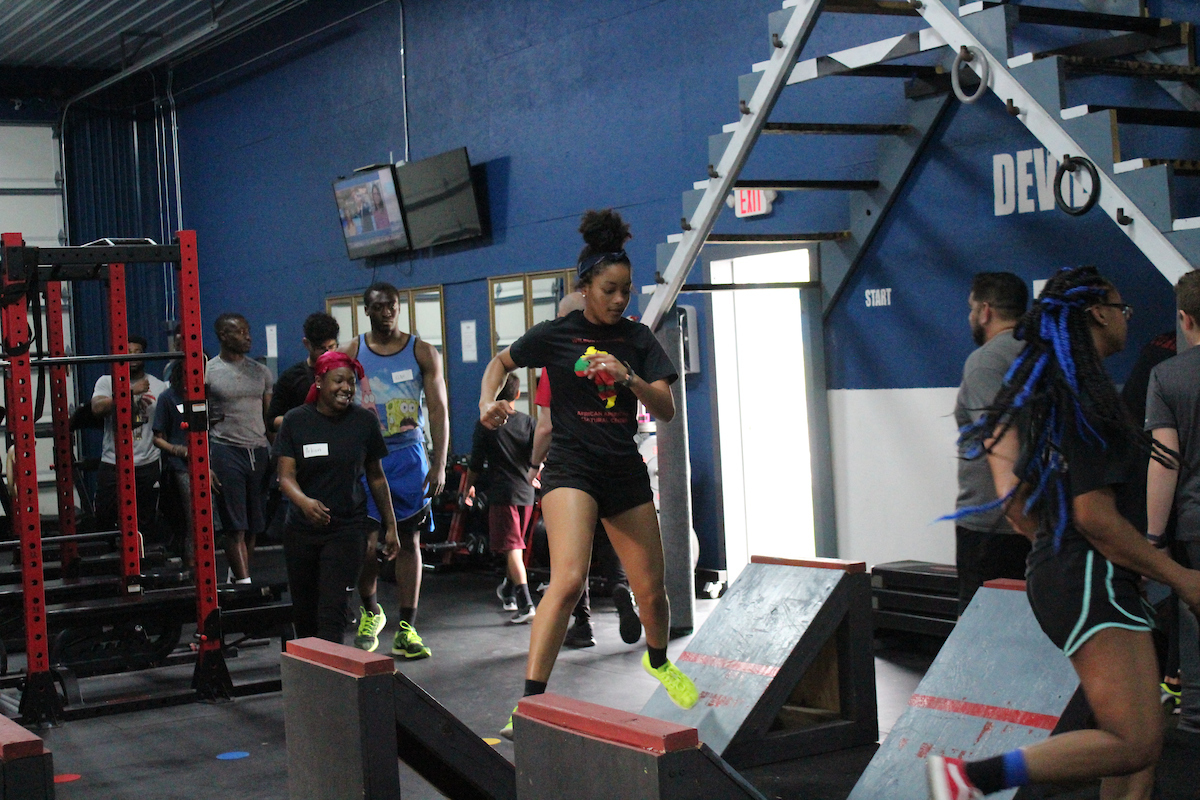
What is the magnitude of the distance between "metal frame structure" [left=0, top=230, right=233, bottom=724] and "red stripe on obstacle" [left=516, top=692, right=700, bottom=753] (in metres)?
3.13

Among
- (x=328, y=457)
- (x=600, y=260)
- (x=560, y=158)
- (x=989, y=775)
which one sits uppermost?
(x=560, y=158)

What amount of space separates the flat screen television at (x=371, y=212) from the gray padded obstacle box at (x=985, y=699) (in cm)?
796

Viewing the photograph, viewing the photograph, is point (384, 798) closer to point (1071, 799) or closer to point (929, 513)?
point (1071, 799)

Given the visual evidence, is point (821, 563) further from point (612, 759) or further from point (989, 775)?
point (612, 759)

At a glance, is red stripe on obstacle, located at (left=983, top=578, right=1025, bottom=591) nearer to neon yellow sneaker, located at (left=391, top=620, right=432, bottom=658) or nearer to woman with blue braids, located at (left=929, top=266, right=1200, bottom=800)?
woman with blue braids, located at (left=929, top=266, right=1200, bottom=800)

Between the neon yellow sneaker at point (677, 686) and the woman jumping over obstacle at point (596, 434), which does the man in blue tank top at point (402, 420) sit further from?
the neon yellow sneaker at point (677, 686)

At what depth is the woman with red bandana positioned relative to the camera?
5.39m

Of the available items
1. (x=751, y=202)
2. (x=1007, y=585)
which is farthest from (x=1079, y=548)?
(x=751, y=202)

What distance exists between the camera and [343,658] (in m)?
3.26

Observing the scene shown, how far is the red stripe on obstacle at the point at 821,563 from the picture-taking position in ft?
15.0

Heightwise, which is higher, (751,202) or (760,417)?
(751,202)

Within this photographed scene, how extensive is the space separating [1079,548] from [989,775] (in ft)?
1.68

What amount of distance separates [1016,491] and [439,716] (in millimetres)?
1500

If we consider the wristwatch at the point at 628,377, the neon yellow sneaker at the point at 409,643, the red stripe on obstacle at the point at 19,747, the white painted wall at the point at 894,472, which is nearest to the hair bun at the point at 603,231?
the wristwatch at the point at 628,377
